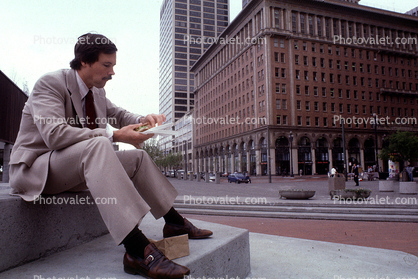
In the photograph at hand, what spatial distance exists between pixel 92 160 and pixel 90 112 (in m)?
0.78

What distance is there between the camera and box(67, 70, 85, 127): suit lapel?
94.2 inches

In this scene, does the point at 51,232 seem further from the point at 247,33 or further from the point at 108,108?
the point at 247,33

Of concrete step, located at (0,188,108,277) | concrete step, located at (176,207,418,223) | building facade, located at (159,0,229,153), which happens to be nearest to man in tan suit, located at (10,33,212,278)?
concrete step, located at (0,188,108,277)

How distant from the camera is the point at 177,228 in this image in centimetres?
253

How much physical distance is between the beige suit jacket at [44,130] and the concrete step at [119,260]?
17.8 inches

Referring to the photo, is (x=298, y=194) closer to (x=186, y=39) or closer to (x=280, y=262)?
(x=280, y=262)

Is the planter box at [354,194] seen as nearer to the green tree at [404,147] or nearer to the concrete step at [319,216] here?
the concrete step at [319,216]

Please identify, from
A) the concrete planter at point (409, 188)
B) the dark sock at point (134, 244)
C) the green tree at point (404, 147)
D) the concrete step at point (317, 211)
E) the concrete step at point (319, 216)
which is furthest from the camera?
the green tree at point (404, 147)

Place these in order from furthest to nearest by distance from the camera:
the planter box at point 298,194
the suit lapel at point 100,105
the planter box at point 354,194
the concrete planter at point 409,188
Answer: the concrete planter at point 409,188 → the planter box at point 298,194 → the planter box at point 354,194 → the suit lapel at point 100,105

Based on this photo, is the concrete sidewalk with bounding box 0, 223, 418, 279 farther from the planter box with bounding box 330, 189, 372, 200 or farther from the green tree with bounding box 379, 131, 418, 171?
the green tree with bounding box 379, 131, 418, 171

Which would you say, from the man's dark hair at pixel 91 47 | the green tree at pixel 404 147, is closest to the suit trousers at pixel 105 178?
the man's dark hair at pixel 91 47

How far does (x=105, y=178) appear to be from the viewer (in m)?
1.89

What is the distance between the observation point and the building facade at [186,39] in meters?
116

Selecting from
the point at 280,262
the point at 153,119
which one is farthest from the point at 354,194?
the point at 153,119
